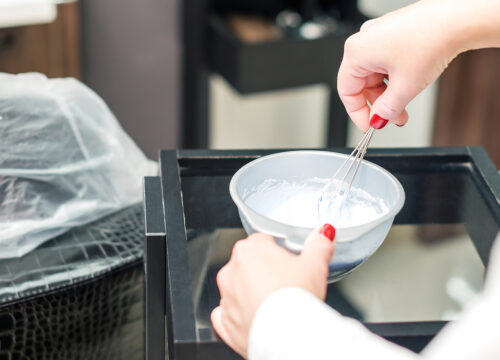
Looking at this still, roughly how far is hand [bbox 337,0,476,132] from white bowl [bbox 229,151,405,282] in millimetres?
53

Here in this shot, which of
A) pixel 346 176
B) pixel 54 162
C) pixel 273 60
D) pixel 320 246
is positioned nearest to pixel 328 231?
pixel 320 246

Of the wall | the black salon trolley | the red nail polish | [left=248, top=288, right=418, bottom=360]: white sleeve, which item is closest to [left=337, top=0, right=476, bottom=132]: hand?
the red nail polish

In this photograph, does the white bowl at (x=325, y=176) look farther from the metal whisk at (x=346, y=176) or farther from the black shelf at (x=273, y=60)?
the black shelf at (x=273, y=60)

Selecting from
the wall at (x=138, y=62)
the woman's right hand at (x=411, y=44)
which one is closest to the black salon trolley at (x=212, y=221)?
the woman's right hand at (x=411, y=44)

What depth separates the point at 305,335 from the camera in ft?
1.40

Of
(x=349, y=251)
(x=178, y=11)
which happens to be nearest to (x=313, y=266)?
(x=349, y=251)

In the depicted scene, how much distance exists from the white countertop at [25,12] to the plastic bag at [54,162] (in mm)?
886

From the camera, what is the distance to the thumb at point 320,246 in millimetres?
465

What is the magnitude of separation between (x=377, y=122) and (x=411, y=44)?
73 mm

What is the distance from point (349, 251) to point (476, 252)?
0.60 feet

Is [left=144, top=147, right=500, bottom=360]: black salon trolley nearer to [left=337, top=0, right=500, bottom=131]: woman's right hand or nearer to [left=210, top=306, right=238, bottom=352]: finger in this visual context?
[left=210, top=306, right=238, bottom=352]: finger

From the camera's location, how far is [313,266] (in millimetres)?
462

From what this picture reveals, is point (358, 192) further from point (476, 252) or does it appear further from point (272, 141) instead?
point (272, 141)

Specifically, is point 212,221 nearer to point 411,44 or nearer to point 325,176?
point 325,176
